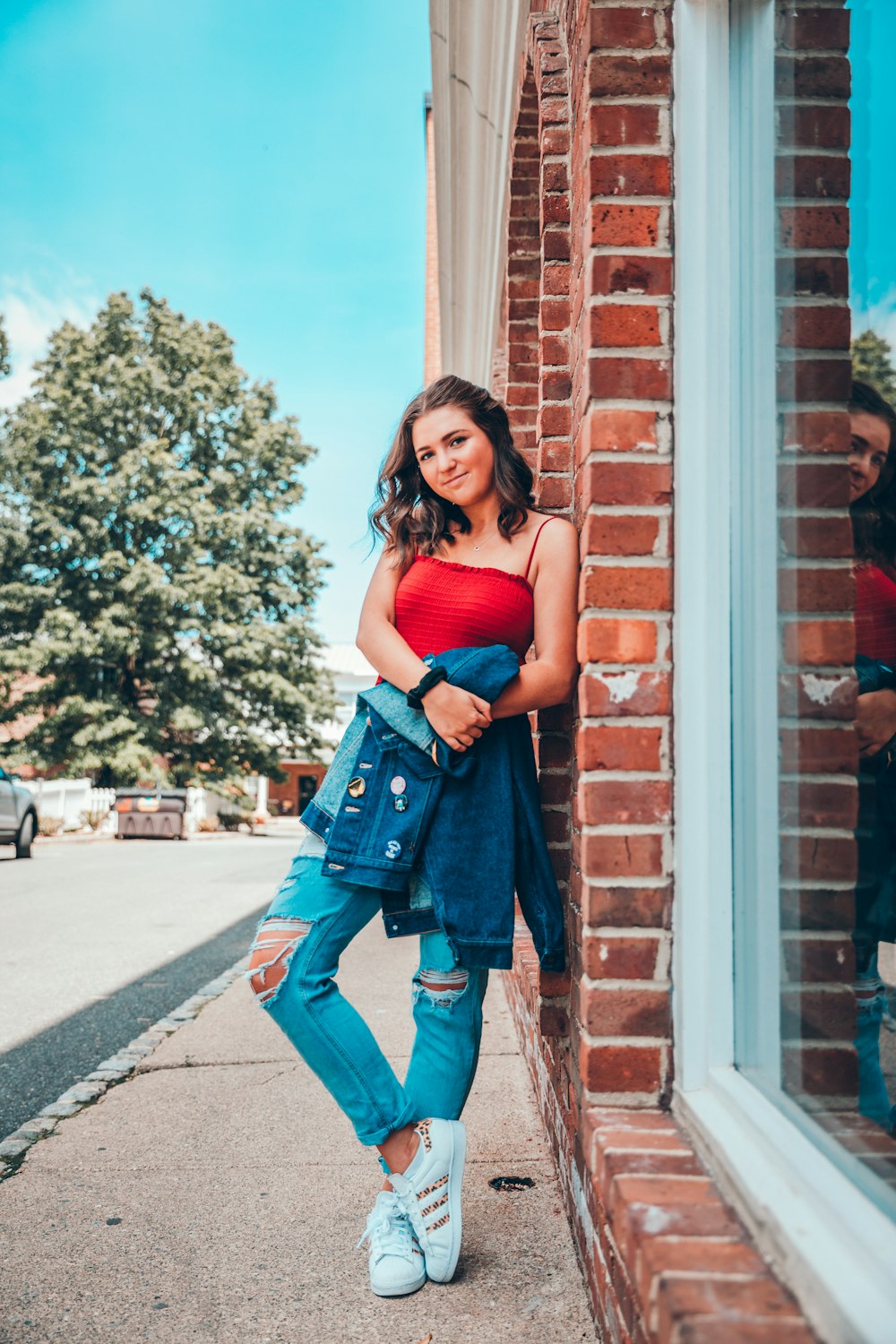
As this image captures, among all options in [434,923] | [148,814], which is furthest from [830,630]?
[148,814]

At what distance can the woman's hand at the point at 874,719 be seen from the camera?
1.24 m

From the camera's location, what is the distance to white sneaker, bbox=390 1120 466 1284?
80.1 inches

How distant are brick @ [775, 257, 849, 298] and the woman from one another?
0.67 metres

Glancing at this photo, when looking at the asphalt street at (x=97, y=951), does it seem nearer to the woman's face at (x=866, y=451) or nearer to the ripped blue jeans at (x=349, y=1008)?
the ripped blue jeans at (x=349, y=1008)

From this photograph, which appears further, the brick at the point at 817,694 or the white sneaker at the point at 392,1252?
the white sneaker at the point at 392,1252

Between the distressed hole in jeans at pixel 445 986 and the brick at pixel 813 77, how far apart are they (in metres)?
1.59

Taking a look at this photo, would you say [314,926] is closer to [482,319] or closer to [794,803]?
[794,803]

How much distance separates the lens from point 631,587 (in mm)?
1877

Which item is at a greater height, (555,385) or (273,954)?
(555,385)

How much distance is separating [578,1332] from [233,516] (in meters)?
25.4

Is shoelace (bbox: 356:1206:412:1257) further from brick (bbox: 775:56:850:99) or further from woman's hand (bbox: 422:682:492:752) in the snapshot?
brick (bbox: 775:56:850:99)

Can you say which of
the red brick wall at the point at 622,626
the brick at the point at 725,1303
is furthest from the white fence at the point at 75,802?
the brick at the point at 725,1303

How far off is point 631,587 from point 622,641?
97mm

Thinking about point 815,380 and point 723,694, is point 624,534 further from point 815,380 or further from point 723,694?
point 815,380
